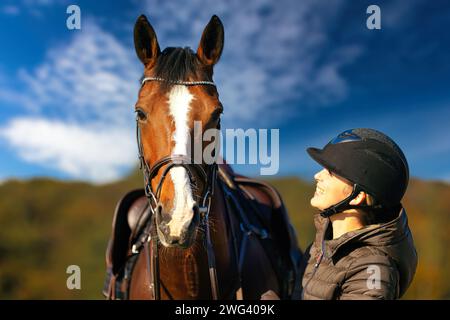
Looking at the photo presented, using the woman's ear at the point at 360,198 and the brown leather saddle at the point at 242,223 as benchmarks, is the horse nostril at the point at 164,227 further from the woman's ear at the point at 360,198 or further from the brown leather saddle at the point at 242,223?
the brown leather saddle at the point at 242,223

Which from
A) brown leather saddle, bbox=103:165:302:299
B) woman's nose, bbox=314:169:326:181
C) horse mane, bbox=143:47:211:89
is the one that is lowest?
brown leather saddle, bbox=103:165:302:299

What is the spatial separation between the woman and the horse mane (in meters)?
1.12

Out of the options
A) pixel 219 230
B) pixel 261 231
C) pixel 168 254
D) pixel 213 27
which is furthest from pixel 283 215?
pixel 213 27

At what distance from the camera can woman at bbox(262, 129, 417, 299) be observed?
2.15 meters

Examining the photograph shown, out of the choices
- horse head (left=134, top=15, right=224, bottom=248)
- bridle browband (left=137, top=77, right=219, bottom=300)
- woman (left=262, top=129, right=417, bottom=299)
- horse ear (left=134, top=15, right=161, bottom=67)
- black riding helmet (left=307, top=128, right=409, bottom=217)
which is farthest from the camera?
horse ear (left=134, top=15, right=161, bottom=67)

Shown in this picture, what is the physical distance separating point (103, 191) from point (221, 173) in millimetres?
44603

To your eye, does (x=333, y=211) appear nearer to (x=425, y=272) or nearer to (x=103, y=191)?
(x=425, y=272)

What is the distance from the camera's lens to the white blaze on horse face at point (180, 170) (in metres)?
2.37

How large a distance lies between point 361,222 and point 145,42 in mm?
2126

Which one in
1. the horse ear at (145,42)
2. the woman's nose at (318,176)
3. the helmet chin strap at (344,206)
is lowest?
the helmet chin strap at (344,206)

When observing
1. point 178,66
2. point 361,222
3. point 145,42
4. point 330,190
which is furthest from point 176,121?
point 361,222

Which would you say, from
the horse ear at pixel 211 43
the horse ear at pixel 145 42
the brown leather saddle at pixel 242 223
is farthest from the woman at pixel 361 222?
the horse ear at pixel 145 42

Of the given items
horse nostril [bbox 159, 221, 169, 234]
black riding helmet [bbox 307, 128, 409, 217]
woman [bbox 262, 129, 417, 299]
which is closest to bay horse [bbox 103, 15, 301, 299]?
horse nostril [bbox 159, 221, 169, 234]

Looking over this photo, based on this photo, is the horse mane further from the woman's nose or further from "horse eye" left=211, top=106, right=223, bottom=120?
the woman's nose
